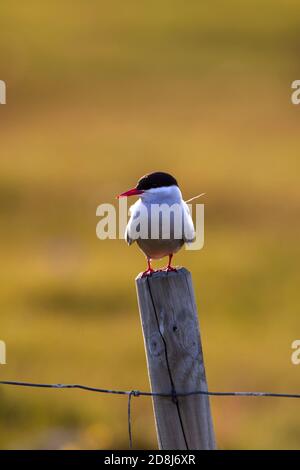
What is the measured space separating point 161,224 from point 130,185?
13428 millimetres

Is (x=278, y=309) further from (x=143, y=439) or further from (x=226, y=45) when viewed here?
(x=226, y=45)

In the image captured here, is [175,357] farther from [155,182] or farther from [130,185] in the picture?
[130,185]

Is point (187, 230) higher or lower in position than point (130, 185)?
lower

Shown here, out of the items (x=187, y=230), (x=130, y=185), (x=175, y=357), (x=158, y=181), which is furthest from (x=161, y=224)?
(x=130, y=185)

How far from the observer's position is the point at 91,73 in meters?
29.2

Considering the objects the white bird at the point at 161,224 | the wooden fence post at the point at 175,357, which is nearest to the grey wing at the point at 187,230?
the white bird at the point at 161,224

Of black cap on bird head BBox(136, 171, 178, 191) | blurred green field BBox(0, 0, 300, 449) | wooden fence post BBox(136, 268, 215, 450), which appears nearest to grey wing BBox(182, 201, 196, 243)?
black cap on bird head BBox(136, 171, 178, 191)

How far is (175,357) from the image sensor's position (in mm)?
5227

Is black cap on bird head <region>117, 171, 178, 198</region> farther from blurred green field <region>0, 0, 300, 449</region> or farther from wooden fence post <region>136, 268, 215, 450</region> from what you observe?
blurred green field <region>0, 0, 300, 449</region>

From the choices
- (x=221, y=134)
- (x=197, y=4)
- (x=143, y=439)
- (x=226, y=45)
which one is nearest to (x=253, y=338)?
(x=143, y=439)

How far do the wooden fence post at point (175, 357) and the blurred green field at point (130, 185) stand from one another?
16.1 ft

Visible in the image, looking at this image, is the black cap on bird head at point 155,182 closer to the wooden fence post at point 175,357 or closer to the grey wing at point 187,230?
the grey wing at point 187,230

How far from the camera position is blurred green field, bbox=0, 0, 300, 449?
11.9 meters

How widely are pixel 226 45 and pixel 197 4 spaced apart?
4584mm
